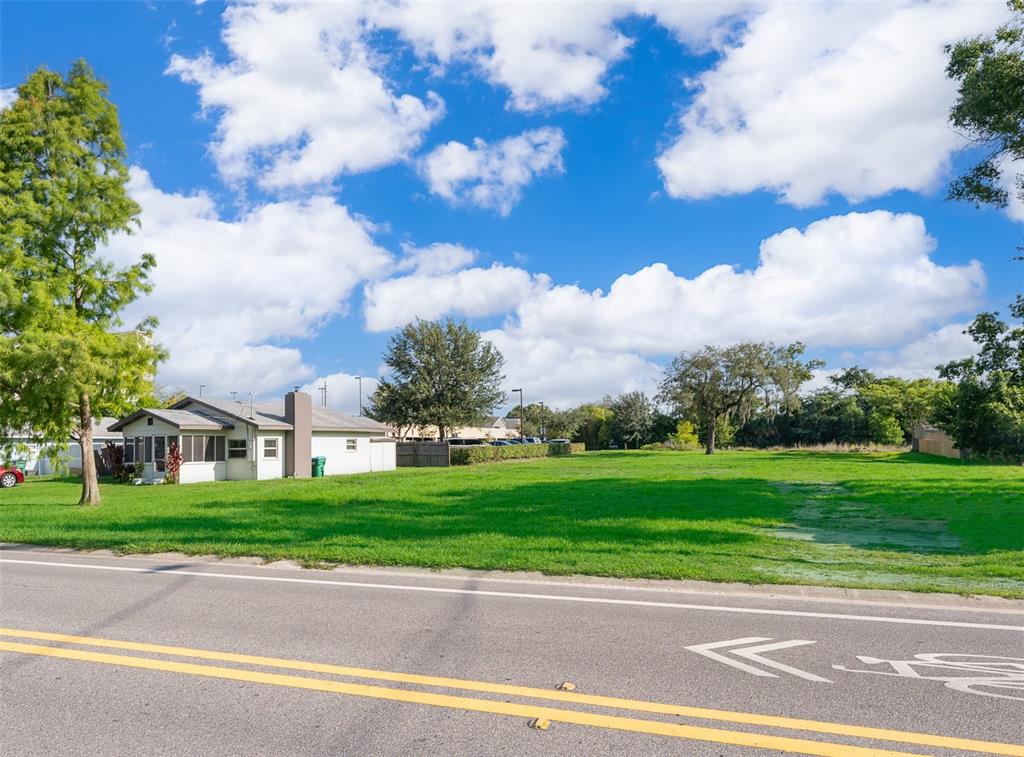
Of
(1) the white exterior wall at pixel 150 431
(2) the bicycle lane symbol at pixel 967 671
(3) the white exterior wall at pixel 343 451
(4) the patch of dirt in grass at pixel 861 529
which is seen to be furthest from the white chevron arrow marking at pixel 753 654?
(3) the white exterior wall at pixel 343 451

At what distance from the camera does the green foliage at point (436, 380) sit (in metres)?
54.6

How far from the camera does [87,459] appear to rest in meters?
19.4

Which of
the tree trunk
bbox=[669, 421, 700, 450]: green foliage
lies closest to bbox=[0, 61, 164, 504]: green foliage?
the tree trunk

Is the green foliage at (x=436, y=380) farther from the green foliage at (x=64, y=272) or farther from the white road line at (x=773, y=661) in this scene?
the white road line at (x=773, y=661)

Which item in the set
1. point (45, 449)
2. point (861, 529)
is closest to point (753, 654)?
point (861, 529)

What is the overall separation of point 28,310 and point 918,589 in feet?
65.2

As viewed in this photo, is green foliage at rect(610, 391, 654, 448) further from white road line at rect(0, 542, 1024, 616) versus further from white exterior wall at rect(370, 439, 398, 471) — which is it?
white road line at rect(0, 542, 1024, 616)

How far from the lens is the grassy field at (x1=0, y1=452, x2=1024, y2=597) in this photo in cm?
900

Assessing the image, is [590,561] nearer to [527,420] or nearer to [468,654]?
[468,654]

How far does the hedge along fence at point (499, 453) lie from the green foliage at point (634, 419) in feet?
45.1

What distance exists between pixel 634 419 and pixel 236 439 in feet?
160

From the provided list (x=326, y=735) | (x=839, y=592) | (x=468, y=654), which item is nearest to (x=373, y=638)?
(x=468, y=654)

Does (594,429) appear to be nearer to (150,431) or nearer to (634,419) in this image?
(634,419)

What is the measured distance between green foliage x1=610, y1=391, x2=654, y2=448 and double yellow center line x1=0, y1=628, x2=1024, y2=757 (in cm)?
7052
